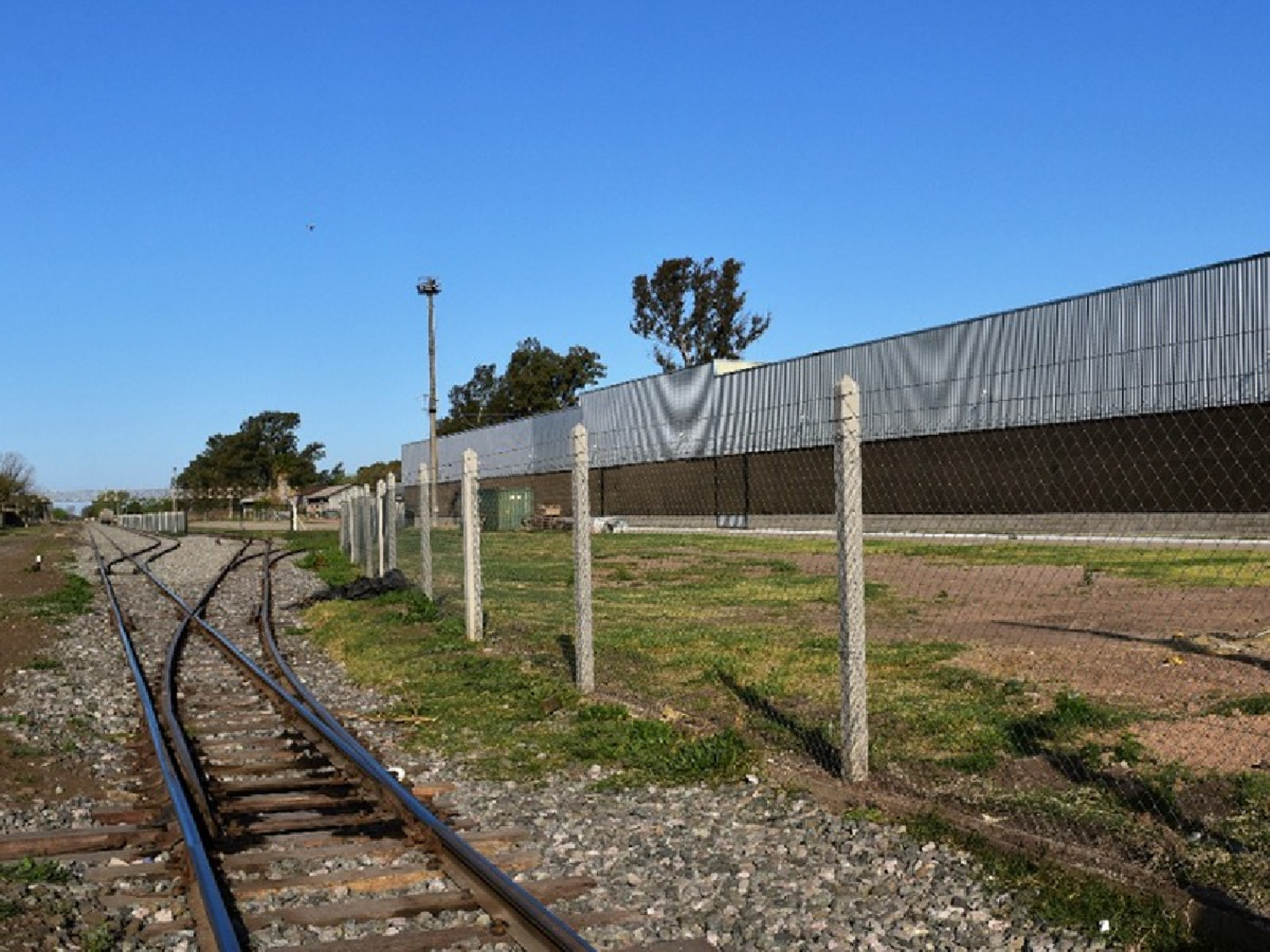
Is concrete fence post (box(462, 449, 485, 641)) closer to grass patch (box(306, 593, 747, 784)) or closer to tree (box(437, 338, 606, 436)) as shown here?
grass patch (box(306, 593, 747, 784))

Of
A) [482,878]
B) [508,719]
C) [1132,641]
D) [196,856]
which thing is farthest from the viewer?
[1132,641]

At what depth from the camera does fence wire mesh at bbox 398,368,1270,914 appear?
6.96m

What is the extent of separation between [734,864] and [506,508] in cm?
5676

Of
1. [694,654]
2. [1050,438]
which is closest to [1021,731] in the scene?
[694,654]

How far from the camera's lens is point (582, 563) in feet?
37.7

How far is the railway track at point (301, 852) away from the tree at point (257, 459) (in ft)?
498

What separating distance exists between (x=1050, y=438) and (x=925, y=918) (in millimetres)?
34667

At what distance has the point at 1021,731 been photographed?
8734mm

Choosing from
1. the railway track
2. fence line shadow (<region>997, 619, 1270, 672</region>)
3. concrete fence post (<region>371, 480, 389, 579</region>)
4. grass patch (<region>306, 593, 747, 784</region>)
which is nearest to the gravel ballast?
the railway track

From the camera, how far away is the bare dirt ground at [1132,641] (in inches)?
333

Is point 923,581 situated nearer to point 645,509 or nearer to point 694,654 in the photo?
point 694,654

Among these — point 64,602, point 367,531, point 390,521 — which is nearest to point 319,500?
point 367,531

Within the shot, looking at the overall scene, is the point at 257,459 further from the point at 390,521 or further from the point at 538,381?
the point at 390,521

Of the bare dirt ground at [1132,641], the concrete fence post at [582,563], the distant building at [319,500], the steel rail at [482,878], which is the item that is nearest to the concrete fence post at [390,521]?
the bare dirt ground at [1132,641]
